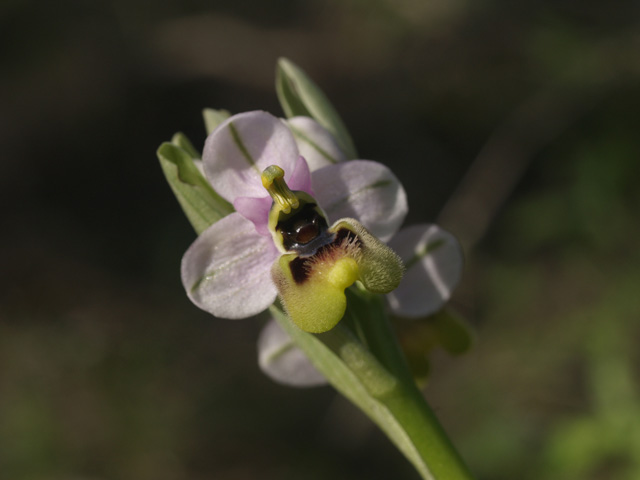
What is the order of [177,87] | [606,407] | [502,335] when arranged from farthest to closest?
[177,87] → [502,335] → [606,407]

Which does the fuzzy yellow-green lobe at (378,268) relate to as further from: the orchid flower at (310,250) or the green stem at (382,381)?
the green stem at (382,381)

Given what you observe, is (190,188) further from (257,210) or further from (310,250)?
(310,250)

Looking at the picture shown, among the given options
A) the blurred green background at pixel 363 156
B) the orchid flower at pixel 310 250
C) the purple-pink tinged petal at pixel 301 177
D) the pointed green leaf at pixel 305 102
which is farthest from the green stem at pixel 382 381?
the blurred green background at pixel 363 156

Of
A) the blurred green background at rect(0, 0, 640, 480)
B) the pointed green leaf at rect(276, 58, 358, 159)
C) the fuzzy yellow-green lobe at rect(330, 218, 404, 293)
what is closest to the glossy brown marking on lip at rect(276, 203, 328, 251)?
the fuzzy yellow-green lobe at rect(330, 218, 404, 293)

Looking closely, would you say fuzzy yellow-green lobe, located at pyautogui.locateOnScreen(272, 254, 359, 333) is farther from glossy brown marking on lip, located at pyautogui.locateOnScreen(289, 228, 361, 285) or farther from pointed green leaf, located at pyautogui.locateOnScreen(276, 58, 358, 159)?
pointed green leaf, located at pyautogui.locateOnScreen(276, 58, 358, 159)

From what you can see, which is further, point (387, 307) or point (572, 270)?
point (572, 270)

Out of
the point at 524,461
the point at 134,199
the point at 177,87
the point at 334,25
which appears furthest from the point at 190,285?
the point at 334,25

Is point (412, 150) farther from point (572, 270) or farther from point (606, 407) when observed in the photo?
point (606, 407)
